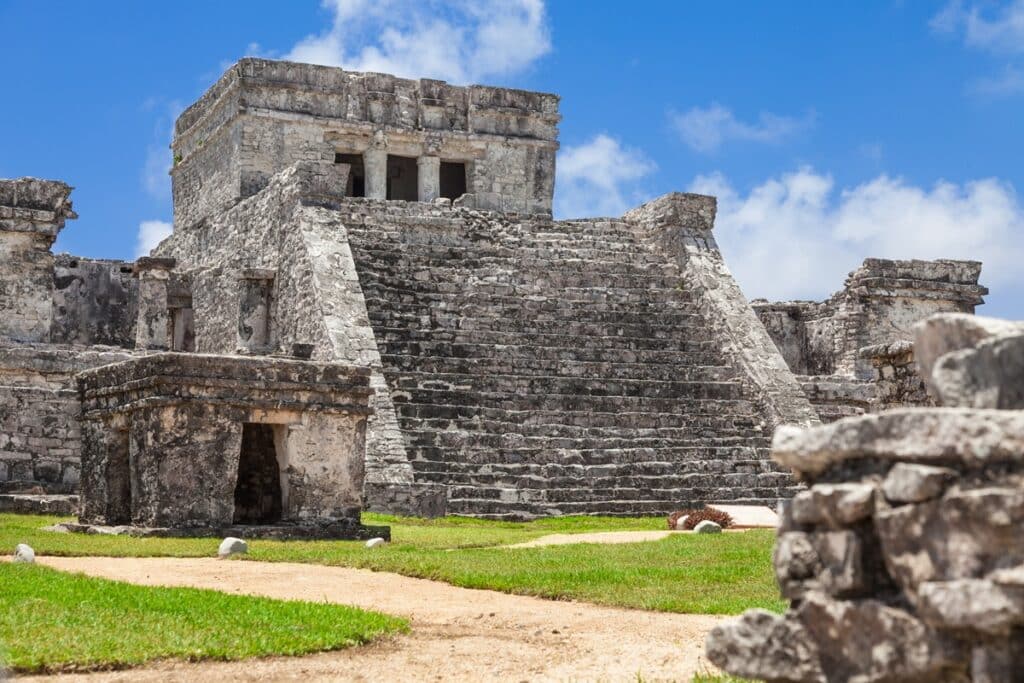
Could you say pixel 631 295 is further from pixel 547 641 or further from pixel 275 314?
pixel 547 641

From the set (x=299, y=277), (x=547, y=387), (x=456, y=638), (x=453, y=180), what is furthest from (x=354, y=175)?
(x=456, y=638)

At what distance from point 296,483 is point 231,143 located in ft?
51.8

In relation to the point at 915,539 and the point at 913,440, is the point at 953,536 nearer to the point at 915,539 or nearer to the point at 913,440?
the point at 915,539

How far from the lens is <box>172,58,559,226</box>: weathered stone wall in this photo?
1024 inches

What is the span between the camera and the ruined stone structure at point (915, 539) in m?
2.67

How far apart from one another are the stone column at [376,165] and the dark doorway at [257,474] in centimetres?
1372

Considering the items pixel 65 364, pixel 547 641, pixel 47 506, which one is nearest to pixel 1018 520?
pixel 547 641

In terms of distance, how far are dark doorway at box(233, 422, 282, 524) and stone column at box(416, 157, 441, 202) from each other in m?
14.0

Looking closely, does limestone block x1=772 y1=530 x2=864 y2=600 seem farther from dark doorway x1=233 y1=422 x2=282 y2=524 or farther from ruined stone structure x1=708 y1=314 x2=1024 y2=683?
dark doorway x1=233 y1=422 x2=282 y2=524

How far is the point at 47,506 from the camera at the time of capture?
556 inches

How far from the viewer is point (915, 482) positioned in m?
2.79

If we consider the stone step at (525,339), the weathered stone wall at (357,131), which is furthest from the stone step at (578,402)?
the weathered stone wall at (357,131)

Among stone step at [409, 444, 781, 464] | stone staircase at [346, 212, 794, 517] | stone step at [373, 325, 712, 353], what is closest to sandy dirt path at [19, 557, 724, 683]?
stone staircase at [346, 212, 794, 517]

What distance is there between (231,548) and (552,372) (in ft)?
25.5
